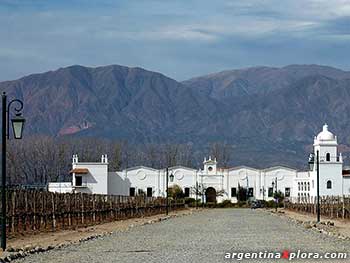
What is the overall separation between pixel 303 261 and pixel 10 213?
20.4 metres

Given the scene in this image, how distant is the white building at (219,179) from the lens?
12594 cm

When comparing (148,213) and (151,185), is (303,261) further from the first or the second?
(151,185)

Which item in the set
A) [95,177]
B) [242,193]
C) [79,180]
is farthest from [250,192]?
[79,180]

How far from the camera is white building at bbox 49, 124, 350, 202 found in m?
126

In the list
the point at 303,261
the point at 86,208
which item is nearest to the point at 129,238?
the point at 303,261

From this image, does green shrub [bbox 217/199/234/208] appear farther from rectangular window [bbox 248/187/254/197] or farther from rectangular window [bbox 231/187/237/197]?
rectangular window [bbox 248/187/254/197]

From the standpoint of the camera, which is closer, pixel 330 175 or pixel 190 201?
pixel 330 175

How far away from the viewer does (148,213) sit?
83.3 metres

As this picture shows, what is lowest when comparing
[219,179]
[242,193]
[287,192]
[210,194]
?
[210,194]

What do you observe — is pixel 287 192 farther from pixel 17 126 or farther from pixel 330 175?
pixel 17 126

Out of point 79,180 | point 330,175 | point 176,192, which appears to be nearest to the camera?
point 330,175

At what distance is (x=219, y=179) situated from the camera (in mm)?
143250

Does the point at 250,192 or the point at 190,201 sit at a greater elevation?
the point at 250,192

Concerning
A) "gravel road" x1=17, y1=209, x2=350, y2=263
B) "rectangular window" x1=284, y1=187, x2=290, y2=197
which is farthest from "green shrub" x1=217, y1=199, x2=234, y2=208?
"gravel road" x1=17, y1=209, x2=350, y2=263
